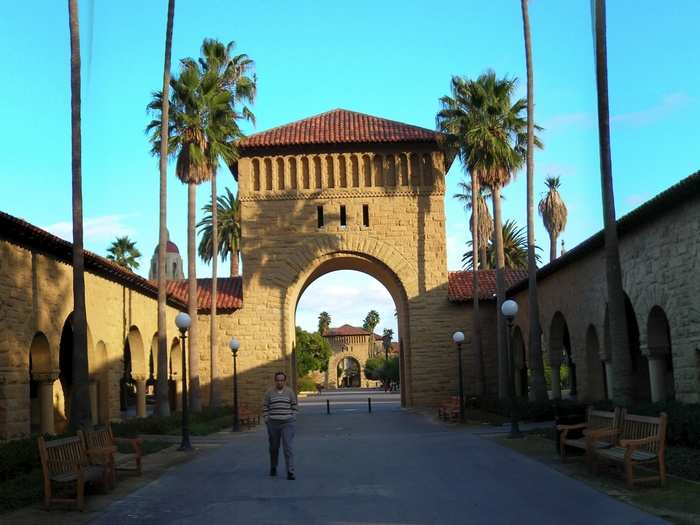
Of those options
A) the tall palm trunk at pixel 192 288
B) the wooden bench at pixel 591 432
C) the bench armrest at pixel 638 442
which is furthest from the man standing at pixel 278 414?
the tall palm trunk at pixel 192 288

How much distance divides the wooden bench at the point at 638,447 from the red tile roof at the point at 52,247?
11175 mm

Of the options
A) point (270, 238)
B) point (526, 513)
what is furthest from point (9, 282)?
point (270, 238)

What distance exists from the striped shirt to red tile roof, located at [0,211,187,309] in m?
6.27

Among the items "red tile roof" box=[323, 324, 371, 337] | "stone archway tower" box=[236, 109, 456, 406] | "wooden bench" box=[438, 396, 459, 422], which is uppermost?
"stone archway tower" box=[236, 109, 456, 406]

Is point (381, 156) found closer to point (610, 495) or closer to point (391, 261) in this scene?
point (391, 261)

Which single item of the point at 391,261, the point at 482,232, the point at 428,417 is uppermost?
the point at 482,232

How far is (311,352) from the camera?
85.6 metres

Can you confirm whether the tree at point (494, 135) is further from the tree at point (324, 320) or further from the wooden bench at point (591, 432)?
the tree at point (324, 320)

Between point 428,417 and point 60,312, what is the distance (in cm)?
1434

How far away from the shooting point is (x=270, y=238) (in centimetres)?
3441

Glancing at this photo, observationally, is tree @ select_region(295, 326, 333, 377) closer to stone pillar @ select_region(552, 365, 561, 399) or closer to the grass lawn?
stone pillar @ select_region(552, 365, 561, 399)

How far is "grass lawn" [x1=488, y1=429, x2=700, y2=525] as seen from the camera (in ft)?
28.7

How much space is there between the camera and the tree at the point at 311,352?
82.2 metres

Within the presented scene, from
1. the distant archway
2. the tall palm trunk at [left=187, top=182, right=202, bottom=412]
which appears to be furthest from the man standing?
the tall palm trunk at [left=187, top=182, right=202, bottom=412]
